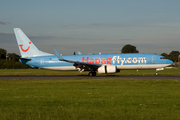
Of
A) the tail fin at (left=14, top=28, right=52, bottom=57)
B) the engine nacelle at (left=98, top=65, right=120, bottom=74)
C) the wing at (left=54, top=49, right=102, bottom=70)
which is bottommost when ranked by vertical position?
the engine nacelle at (left=98, top=65, right=120, bottom=74)

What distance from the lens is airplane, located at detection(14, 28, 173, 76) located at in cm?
3625

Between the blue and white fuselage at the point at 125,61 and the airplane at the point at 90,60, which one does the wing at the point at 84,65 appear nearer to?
the airplane at the point at 90,60

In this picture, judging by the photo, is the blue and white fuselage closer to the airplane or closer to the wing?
the airplane

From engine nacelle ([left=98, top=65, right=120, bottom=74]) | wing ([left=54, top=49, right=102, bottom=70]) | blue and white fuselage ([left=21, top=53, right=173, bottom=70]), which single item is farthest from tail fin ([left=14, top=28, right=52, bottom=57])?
engine nacelle ([left=98, top=65, right=120, bottom=74])

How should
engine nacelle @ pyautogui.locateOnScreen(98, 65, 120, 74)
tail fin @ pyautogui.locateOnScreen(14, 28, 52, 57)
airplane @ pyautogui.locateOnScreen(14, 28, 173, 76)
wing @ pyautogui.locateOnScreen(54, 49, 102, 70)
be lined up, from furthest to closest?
1. tail fin @ pyautogui.locateOnScreen(14, 28, 52, 57)
2. airplane @ pyautogui.locateOnScreen(14, 28, 173, 76)
3. wing @ pyautogui.locateOnScreen(54, 49, 102, 70)
4. engine nacelle @ pyautogui.locateOnScreen(98, 65, 120, 74)

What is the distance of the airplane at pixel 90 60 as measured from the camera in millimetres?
36250

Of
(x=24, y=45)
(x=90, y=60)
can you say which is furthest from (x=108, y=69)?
(x=24, y=45)

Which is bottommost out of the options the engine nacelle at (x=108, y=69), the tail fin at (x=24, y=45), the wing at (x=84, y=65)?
the engine nacelle at (x=108, y=69)

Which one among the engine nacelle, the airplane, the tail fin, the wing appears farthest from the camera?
the tail fin

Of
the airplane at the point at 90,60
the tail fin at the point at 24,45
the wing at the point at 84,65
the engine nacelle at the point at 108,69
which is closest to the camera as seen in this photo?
the engine nacelle at the point at 108,69

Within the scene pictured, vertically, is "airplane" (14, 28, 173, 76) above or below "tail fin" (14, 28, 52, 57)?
below

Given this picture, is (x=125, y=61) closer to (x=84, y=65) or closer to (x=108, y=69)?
(x=108, y=69)

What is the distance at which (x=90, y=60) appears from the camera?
1506 inches

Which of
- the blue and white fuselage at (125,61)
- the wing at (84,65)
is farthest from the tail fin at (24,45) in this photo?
the wing at (84,65)
